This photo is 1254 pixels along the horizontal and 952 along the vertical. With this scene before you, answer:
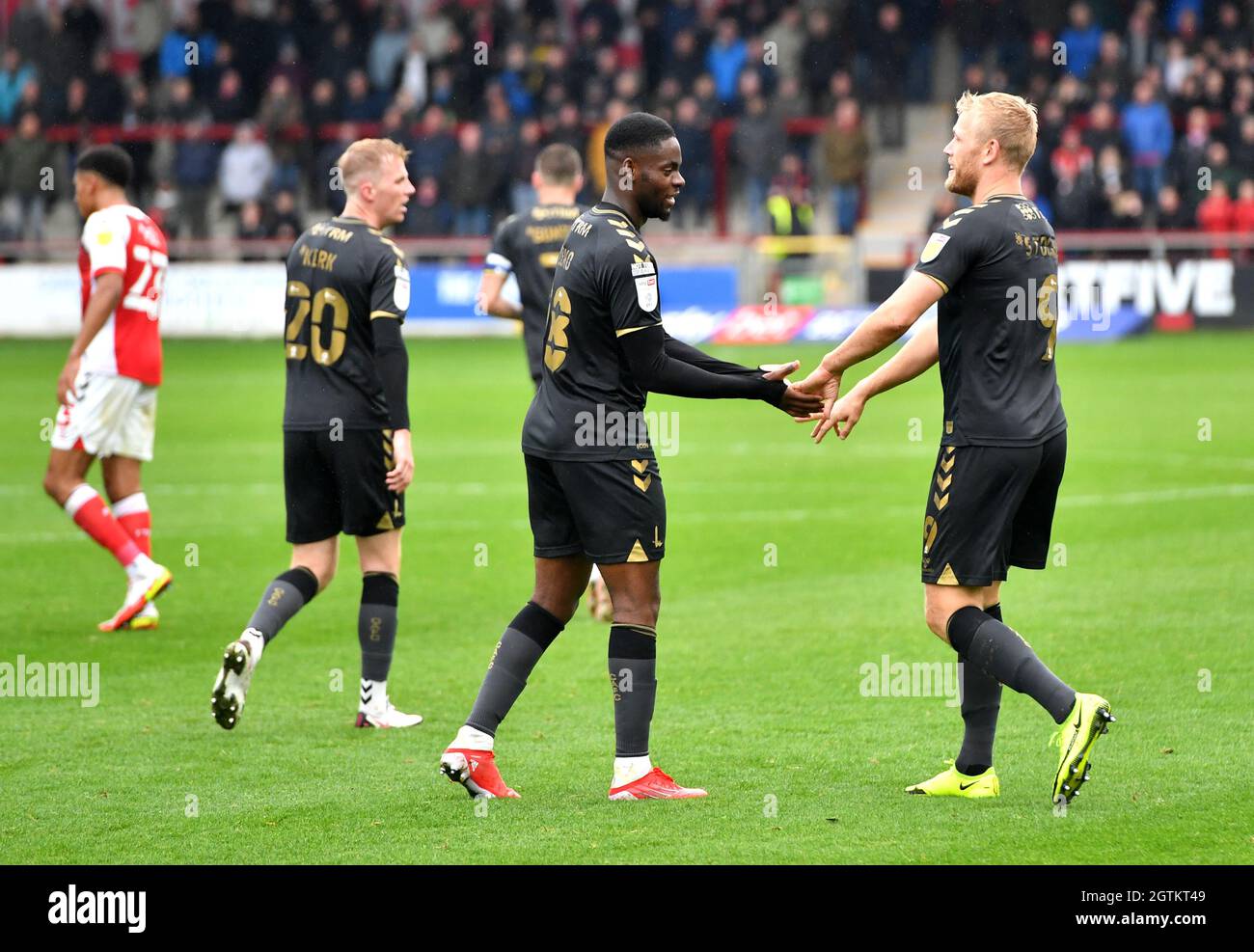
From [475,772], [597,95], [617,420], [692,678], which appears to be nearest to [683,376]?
[617,420]

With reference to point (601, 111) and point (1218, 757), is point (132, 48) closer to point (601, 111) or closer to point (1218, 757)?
point (601, 111)

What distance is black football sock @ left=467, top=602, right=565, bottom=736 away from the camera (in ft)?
20.7

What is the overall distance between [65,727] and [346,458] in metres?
1.54

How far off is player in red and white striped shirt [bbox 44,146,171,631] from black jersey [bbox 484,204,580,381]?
1808mm

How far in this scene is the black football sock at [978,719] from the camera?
6215mm

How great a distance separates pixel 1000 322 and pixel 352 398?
2790 mm

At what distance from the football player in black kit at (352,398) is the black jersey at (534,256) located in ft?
7.05

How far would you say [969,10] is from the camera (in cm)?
3059

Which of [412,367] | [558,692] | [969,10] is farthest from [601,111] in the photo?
[558,692]

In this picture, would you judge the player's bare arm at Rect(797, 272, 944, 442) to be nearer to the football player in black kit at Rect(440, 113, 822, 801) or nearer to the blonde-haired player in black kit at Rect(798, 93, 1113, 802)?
the blonde-haired player in black kit at Rect(798, 93, 1113, 802)

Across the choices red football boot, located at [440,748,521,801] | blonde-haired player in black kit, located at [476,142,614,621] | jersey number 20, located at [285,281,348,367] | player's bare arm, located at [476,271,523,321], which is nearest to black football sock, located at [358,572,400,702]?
jersey number 20, located at [285,281,348,367]

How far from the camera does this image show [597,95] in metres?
30.9

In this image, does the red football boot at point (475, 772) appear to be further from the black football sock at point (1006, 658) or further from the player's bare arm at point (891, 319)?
the player's bare arm at point (891, 319)

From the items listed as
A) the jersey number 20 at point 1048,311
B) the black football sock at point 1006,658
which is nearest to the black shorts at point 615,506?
the black football sock at point 1006,658
